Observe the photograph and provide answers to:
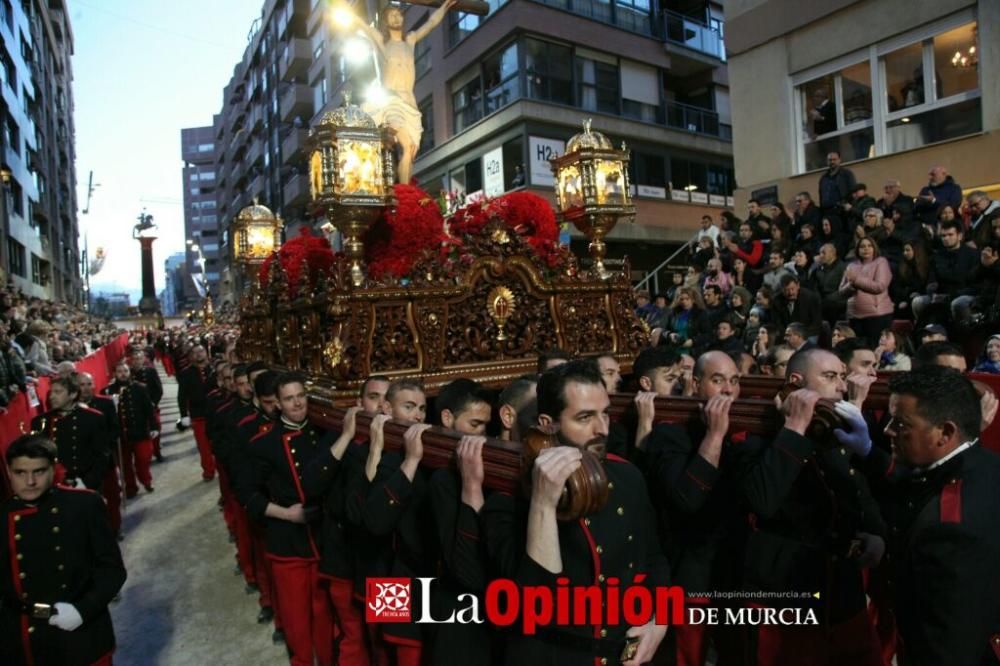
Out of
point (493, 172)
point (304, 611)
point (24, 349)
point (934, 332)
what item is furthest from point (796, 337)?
point (493, 172)

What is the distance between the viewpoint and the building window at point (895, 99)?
10688 mm

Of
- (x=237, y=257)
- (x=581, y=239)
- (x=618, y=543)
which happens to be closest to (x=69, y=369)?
(x=237, y=257)

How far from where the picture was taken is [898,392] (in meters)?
2.30

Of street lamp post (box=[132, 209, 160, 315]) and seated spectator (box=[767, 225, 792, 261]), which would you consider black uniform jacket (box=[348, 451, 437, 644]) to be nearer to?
seated spectator (box=[767, 225, 792, 261])

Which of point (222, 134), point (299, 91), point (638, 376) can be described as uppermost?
point (222, 134)

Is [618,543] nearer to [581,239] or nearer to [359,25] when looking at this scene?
[359,25]

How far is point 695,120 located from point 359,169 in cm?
2298

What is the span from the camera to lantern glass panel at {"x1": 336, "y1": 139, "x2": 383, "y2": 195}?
4.91 metres

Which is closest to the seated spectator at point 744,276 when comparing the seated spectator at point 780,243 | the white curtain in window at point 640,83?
the seated spectator at point 780,243

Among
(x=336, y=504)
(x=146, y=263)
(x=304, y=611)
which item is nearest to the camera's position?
(x=336, y=504)

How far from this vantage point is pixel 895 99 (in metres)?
11.6

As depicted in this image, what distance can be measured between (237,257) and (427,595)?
24.1 ft

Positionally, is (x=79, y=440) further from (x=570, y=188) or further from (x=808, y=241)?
(x=808, y=241)

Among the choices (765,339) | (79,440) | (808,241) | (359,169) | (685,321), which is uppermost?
(359,169)
